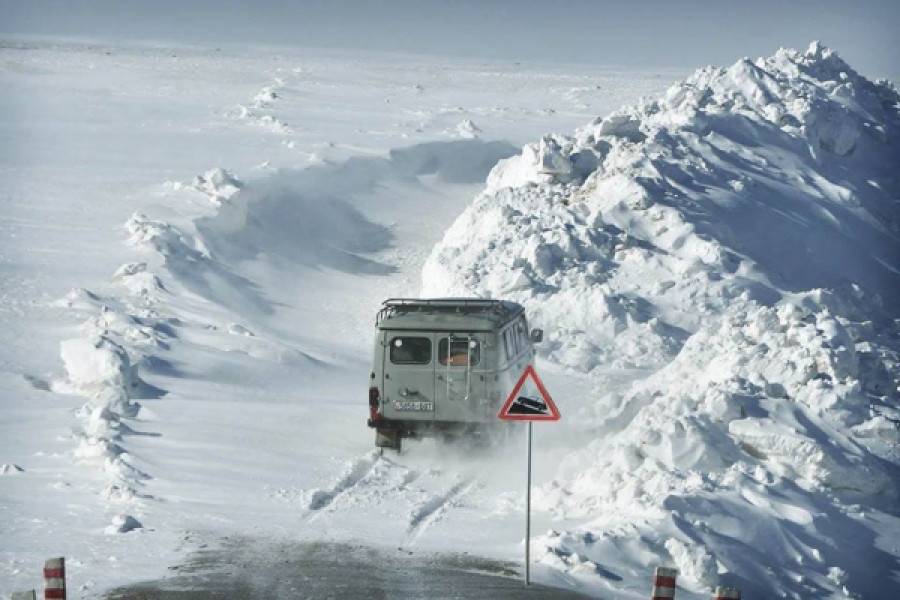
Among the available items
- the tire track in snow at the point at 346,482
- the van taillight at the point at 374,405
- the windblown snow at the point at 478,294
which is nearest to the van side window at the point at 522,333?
the windblown snow at the point at 478,294

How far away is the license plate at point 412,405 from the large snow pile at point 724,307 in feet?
7.22

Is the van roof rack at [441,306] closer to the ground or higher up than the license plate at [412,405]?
higher up

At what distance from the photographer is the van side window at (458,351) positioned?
2041 centimetres

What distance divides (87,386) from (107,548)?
8.30 metres

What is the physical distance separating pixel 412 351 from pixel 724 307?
39.5 feet

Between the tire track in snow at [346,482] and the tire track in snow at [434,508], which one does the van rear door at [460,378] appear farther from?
the tire track in snow at [434,508]

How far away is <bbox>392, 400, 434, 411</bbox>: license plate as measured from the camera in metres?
20.4

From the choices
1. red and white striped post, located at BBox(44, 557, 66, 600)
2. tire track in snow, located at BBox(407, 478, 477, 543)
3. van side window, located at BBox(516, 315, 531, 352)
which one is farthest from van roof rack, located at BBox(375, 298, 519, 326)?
red and white striped post, located at BBox(44, 557, 66, 600)

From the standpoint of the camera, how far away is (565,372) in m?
28.4

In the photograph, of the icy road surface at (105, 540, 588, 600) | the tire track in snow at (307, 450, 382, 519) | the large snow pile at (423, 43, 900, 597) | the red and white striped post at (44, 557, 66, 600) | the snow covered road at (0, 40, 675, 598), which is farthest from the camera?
the tire track in snow at (307, 450, 382, 519)

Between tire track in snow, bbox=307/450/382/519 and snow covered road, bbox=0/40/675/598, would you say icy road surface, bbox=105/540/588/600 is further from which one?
tire track in snow, bbox=307/450/382/519

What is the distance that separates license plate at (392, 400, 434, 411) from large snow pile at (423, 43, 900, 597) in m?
2.20

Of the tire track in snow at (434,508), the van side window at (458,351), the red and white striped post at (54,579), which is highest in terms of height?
the van side window at (458,351)

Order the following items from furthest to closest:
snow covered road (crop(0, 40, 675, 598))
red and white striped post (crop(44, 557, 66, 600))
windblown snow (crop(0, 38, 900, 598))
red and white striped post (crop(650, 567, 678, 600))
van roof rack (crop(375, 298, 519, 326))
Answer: van roof rack (crop(375, 298, 519, 326))
snow covered road (crop(0, 40, 675, 598))
windblown snow (crop(0, 38, 900, 598))
red and white striped post (crop(650, 567, 678, 600))
red and white striped post (crop(44, 557, 66, 600))
